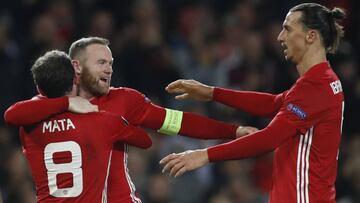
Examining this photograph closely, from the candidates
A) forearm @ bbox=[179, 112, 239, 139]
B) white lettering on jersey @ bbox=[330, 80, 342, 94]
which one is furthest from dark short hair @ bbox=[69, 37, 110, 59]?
white lettering on jersey @ bbox=[330, 80, 342, 94]

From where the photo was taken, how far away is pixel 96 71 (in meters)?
5.39

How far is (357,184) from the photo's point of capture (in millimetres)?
8875

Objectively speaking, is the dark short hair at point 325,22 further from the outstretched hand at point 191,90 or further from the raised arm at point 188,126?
the outstretched hand at point 191,90

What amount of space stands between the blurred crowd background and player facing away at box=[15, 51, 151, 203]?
2744 millimetres

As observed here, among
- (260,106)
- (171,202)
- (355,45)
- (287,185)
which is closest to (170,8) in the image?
(355,45)

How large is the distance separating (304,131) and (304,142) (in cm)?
8

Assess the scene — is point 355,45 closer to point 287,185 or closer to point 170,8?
point 170,8

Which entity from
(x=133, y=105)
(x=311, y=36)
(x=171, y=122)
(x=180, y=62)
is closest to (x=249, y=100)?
(x=171, y=122)

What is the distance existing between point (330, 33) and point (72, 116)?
152 centimetres

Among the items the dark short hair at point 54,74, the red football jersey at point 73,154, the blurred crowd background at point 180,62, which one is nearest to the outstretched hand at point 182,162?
the red football jersey at point 73,154

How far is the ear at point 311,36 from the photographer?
5.39 meters

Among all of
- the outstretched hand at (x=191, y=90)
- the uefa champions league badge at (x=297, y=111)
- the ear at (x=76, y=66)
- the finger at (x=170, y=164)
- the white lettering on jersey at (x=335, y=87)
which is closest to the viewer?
the finger at (x=170, y=164)

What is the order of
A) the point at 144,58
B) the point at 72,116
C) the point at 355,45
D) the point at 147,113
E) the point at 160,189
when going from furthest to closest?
the point at 355,45, the point at 144,58, the point at 160,189, the point at 147,113, the point at 72,116

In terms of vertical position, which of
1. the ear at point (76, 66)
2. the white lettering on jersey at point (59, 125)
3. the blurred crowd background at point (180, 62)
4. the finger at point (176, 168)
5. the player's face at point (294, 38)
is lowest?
the blurred crowd background at point (180, 62)
